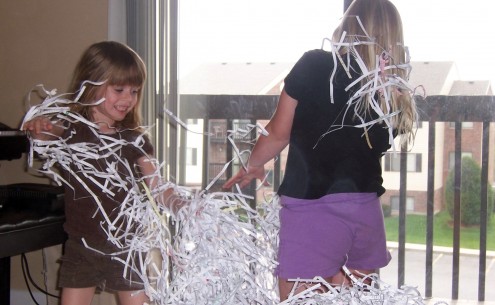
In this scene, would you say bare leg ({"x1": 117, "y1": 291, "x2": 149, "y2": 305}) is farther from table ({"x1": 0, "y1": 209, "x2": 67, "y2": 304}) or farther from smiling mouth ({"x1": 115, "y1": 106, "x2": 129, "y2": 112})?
smiling mouth ({"x1": 115, "y1": 106, "x2": 129, "y2": 112})

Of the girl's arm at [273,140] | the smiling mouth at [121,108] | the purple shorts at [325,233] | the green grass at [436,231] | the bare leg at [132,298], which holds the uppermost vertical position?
the smiling mouth at [121,108]

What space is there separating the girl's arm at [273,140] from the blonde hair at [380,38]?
16 cm

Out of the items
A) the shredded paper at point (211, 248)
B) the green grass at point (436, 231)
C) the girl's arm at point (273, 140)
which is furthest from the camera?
the green grass at point (436, 231)

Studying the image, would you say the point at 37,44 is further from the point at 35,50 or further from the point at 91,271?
the point at 91,271

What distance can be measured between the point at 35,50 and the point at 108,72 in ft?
3.12

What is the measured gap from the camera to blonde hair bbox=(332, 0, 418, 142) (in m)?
1.33

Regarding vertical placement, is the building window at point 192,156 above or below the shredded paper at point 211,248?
above

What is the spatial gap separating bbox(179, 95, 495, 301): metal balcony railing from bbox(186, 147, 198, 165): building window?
6 cm

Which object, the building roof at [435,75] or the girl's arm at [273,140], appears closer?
the girl's arm at [273,140]

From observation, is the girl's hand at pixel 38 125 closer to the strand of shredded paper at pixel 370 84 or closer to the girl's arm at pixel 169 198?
the girl's arm at pixel 169 198

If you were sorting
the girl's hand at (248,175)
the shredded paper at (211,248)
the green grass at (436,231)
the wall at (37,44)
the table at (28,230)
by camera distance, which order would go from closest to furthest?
the shredded paper at (211,248) → the girl's hand at (248,175) → the table at (28,230) → the green grass at (436,231) → the wall at (37,44)

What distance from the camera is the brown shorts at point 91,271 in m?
1.61

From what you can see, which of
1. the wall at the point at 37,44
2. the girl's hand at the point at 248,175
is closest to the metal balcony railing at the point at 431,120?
the wall at the point at 37,44

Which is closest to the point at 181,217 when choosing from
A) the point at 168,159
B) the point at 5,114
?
the point at 168,159
